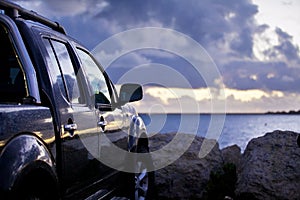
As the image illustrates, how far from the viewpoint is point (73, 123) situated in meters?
3.74

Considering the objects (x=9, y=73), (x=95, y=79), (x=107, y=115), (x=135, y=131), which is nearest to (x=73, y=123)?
(x=9, y=73)

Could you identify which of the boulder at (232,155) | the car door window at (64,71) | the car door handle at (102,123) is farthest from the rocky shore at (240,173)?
the car door window at (64,71)

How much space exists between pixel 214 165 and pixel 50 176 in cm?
613

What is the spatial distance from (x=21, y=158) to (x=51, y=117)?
0.56 m

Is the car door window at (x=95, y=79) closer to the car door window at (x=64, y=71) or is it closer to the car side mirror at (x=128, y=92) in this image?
the car side mirror at (x=128, y=92)

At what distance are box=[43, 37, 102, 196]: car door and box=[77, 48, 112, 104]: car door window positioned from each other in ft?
0.89

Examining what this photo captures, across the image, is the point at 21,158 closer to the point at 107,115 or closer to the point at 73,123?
the point at 73,123

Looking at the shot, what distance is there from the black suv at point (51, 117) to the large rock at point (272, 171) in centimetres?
246

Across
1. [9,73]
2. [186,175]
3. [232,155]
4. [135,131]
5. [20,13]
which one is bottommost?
[186,175]

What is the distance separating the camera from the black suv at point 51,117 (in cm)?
283

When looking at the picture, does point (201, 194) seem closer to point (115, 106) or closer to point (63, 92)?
point (115, 106)

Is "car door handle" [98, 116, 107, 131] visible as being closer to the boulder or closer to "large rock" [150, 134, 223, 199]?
"large rock" [150, 134, 223, 199]

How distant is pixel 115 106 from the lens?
5625mm

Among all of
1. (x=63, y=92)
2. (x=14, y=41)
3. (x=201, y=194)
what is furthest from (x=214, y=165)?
(x=14, y=41)
